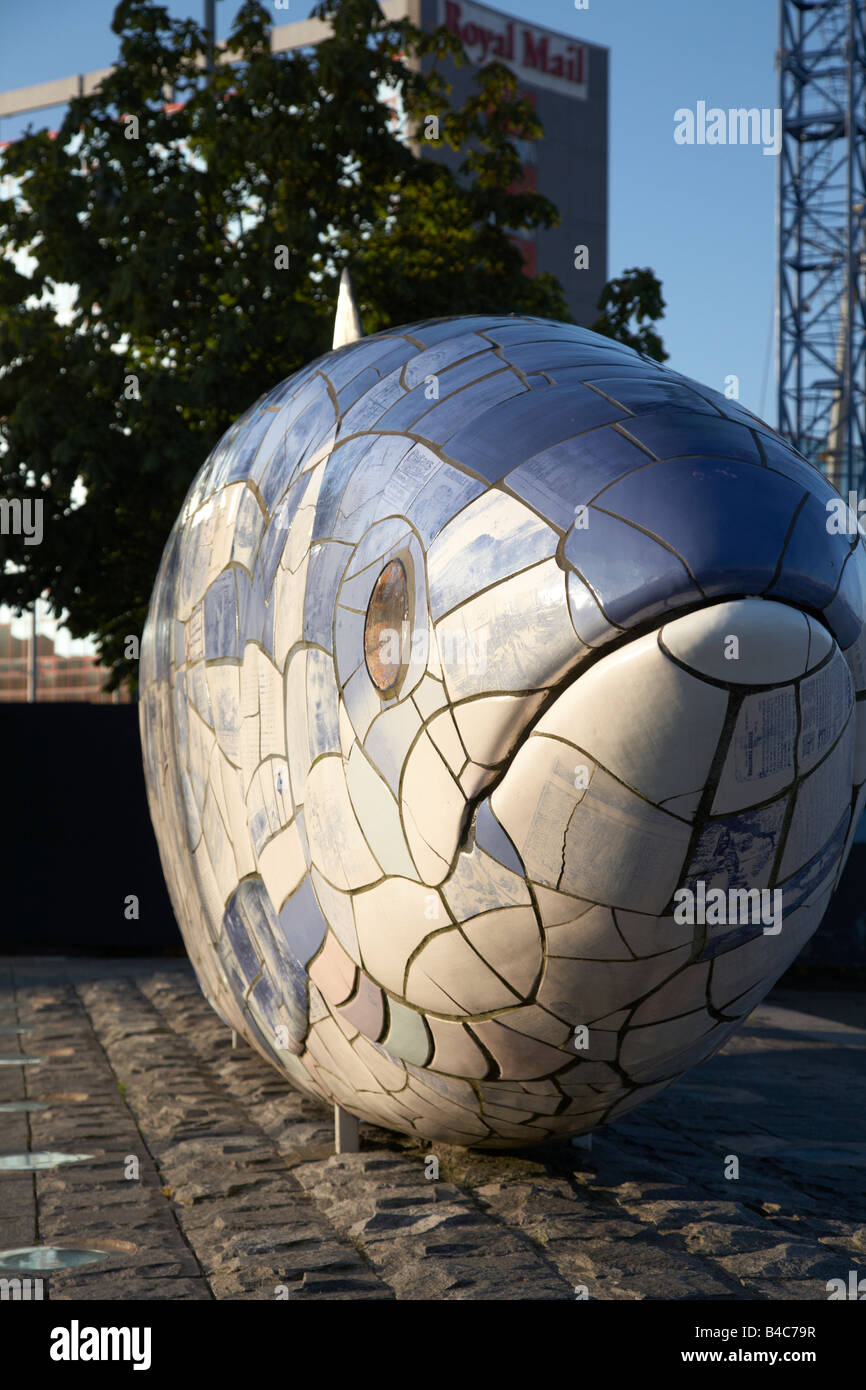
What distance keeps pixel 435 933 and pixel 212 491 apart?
6.94 feet

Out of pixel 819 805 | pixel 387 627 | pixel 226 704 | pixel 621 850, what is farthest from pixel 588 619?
pixel 226 704

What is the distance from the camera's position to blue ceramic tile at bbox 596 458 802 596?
305 centimetres

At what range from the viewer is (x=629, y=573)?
3.07 meters

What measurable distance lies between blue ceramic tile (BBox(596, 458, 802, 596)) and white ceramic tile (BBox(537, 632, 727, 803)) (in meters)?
0.21

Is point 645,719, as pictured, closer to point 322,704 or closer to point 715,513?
point 715,513

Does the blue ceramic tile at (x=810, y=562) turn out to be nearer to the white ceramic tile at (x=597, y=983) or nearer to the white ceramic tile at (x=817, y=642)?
the white ceramic tile at (x=817, y=642)

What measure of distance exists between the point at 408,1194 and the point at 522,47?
3975 centimetres

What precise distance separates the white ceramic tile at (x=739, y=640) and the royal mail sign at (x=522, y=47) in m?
36.4

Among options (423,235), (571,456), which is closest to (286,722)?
(571,456)

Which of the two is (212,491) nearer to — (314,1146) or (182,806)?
(182,806)

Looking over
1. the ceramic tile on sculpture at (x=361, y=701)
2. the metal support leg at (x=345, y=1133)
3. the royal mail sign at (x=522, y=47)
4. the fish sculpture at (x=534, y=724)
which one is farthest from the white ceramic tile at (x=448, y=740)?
the royal mail sign at (x=522, y=47)

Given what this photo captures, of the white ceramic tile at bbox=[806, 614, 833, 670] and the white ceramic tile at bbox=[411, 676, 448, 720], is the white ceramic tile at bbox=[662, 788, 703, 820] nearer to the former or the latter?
the white ceramic tile at bbox=[806, 614, 833, 670]

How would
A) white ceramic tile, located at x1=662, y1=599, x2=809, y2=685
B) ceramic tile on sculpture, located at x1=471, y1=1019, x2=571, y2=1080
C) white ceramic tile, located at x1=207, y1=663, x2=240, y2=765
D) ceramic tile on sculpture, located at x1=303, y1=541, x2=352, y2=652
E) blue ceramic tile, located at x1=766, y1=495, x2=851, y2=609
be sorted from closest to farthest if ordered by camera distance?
white ceramic tile, located at x1=662, y1=599, x2=809, y2=685 < blue ceramic tile, located at x1=766, y1=495, x2=851, y2=609 < ceramic tile on sculpture, located at x1=471, y1=1019, x2=571, y2=1080 < ceramic tile on sculpture, located at x1=303, y1=541, x2=352, y2=652 < white ceramic tile, located at x1=207, y1=663, x2=240, y2=765

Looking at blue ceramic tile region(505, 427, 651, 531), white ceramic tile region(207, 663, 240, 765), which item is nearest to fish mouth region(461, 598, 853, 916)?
blue ceramic tile region(505, 427, 651, 531)
